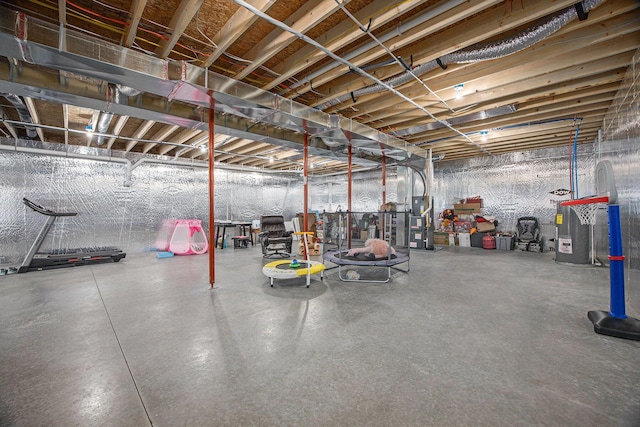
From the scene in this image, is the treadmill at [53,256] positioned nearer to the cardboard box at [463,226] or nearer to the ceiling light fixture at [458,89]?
the ceiling light fixture at [458,89]

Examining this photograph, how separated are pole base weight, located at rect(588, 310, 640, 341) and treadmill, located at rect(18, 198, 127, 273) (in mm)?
7853

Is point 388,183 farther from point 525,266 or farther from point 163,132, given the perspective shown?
point 163,132

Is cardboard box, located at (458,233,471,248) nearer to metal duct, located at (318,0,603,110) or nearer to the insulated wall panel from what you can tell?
metal duct, located at (318,0,603,110)

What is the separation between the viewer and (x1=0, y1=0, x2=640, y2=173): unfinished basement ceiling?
249cm

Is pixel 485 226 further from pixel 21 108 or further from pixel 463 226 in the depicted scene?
pixel 21 108

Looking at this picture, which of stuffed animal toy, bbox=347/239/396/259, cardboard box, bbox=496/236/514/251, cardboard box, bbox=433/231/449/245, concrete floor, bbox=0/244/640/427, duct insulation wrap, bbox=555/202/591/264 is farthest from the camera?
cardboard box, bbox=433/231/449/245

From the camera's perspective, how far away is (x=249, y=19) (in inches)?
97.2

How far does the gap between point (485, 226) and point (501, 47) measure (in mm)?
A: 6159

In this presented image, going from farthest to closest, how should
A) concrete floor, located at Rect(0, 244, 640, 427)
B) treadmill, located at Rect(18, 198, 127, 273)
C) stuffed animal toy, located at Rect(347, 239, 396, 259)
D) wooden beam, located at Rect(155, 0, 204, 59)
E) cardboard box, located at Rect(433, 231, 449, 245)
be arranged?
cardboard box, located at Rect(433, 231, 449, 245), treadmill, located at Rect(18, 198, 127, 273), stuffed animal toy, located at Rect(347, 239, 396, 259), wooden beam, located at Rect(155, 0, 204, 59), concrete floor, located at Rect(0, 244, 640, 427)

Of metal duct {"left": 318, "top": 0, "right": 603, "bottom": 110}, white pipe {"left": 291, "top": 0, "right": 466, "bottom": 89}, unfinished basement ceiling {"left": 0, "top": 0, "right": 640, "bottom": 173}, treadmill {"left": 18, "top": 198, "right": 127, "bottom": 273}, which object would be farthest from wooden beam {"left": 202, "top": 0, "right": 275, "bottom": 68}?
treadmill {"left": 18, "top": 198, "right": 127, "bottom": 273}

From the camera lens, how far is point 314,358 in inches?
75.8

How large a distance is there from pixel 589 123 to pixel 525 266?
3251mm

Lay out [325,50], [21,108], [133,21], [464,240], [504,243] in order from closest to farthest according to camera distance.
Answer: [133,21] → [325,50] → [21,108] → [504,243] → [464,240]

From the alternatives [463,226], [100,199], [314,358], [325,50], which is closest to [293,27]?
[325,50]
